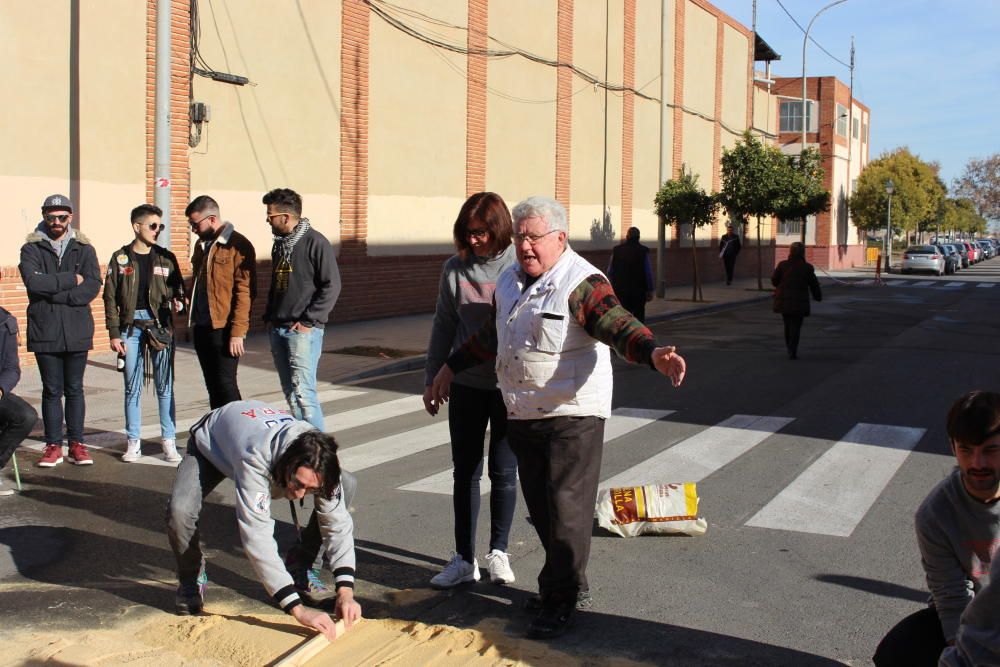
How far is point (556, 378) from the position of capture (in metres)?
4.43

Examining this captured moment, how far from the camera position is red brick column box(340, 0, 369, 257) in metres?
19.0

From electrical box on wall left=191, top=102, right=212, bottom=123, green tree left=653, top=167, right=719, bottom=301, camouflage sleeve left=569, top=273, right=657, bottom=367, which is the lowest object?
camouflage sleeve left=569, top=273, right=657, bottom=367

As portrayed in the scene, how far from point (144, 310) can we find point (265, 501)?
3985mm

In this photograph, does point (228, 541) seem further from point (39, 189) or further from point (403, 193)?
point (403, 193)

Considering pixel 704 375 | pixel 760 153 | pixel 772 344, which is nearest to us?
pixel 704 375

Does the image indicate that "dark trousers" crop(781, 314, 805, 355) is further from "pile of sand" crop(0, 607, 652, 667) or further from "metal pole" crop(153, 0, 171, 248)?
"pile of sand" crop(0, 607, 652, 667)

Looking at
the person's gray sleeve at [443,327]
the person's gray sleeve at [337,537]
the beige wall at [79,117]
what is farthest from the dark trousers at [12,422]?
the beige wall at [79,117]

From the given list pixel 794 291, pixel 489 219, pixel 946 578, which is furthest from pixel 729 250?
pixel 946 578

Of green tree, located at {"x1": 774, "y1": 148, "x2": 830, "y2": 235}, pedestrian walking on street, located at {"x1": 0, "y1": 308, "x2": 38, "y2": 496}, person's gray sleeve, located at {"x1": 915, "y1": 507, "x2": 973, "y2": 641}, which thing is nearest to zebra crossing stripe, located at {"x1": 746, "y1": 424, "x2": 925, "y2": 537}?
person's gray sleeve, located at {"x1": 915, "y1": 507, "x2": 973, "y2": 641}

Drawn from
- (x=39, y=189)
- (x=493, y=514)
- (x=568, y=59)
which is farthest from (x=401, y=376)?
(x=568, y=59)

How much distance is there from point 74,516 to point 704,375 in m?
8.44

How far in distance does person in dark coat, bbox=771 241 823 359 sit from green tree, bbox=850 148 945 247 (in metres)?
49.0

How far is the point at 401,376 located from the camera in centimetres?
1330

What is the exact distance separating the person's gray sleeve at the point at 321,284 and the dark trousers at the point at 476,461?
1834mm
